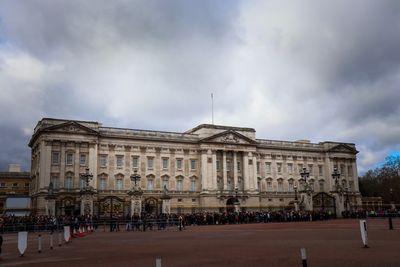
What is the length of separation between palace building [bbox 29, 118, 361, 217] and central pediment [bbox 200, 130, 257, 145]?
21cm

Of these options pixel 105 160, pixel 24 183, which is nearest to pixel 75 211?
pixel 105 160

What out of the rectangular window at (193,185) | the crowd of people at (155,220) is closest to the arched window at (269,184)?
the rectangular window at (193,185)

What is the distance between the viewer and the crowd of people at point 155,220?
151 feet

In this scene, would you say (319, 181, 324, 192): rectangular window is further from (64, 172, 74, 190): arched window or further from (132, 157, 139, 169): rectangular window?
(64, 172, 74, 190): arched window

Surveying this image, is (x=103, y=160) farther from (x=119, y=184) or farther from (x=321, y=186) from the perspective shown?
(x=321, y=186)

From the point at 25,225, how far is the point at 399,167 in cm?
9170

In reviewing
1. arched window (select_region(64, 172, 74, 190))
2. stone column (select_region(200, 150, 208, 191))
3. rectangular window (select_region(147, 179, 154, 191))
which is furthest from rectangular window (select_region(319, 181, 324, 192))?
arched window (select_region(64, 172, 74, 190))

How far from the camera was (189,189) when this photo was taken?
84375 millimetres

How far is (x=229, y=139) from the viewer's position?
8875 cm

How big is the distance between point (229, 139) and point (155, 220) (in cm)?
4087

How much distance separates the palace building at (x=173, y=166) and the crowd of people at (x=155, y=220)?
759 cm

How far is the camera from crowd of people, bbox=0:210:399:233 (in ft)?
151

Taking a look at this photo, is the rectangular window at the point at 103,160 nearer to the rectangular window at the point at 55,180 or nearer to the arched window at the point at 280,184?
the rectangular window at the point at 55,180

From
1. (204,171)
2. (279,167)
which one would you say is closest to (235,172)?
(204,171)
